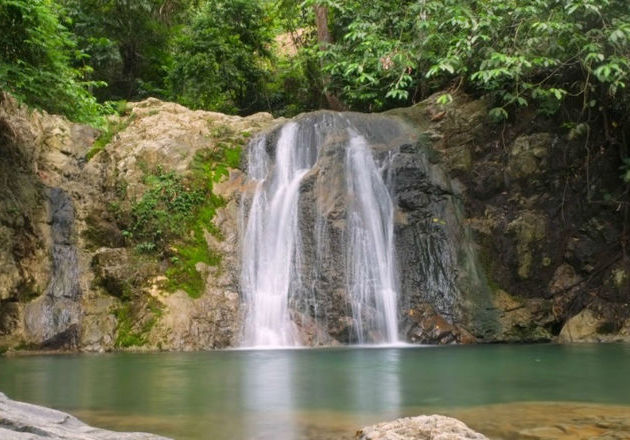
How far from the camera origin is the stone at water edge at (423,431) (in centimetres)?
345

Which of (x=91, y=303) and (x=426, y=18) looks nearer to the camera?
(x=426, y=18)

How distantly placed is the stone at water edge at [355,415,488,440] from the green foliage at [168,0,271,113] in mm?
15142

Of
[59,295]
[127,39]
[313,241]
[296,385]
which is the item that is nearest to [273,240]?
[313,241]

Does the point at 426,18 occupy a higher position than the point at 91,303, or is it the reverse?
the point at 426,18

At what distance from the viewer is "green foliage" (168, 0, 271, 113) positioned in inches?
695

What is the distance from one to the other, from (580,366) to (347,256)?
4930 mm

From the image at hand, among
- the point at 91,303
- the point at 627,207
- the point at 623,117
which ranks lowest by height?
the point at 91,303

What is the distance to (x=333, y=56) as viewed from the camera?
1145 centimetres

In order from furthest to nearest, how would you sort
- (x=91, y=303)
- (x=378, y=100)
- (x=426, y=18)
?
1. (x=378, y=100)
2. (x=91, y=303)
3. (x=426, y=18)

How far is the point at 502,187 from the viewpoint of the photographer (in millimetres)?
12680

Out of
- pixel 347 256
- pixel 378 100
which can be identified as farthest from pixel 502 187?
pixel 378 100

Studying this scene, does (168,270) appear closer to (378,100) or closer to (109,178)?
(109,178)

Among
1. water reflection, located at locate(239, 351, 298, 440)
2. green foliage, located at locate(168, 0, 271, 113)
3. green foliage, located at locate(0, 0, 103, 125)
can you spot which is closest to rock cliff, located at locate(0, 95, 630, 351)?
green foliage, located at locate(0, 0, 103, 125)

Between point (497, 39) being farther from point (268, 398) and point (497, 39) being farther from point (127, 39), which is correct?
point (127, 39)
